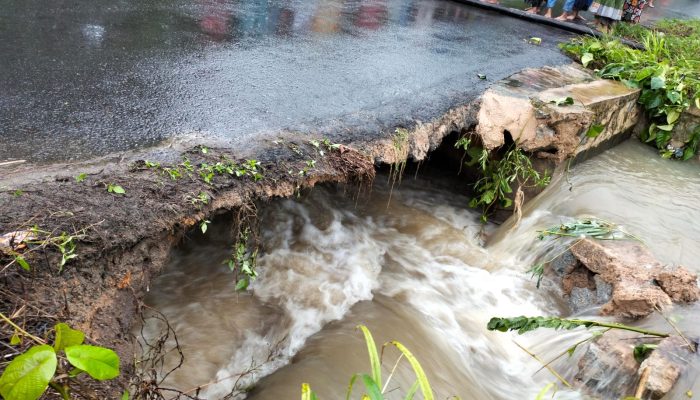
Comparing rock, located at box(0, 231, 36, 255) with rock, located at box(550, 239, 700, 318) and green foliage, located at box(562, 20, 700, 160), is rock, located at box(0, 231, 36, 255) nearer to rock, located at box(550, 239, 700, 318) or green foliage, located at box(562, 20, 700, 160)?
rock, located at box(550, 239, 700, 318)

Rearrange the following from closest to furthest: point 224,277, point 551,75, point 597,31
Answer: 1. point 224,277
2. point 551,75
3. point 597,31

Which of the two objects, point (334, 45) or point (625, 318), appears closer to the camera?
point (625, 318)

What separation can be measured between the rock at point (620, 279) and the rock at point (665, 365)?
405 mm

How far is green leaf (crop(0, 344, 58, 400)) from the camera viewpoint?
1409mm

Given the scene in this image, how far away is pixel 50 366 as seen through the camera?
4.76ft

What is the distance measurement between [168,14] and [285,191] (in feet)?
13.0

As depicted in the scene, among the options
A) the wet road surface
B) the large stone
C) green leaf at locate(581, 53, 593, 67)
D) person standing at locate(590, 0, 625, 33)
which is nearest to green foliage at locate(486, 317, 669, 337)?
the wet road surface

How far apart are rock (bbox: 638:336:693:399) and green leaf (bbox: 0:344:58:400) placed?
316 cm

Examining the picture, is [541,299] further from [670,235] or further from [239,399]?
[239,399]

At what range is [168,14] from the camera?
6211mm

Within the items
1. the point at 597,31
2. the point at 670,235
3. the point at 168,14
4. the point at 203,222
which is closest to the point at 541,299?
the point at 670,235

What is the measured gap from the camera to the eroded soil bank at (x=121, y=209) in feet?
7.34

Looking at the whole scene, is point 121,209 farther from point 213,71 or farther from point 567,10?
point 567,10

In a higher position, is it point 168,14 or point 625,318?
point 168,14
